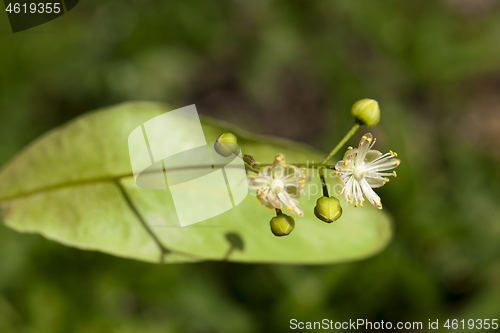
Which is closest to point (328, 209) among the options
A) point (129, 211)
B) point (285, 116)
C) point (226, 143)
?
point (226, 143)

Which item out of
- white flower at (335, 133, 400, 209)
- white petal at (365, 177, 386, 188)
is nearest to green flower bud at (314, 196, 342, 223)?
white flower at (335, 133, 400, 209)

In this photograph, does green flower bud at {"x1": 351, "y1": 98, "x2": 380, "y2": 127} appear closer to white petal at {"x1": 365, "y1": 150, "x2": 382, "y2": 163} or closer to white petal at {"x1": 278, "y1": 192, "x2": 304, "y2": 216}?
white petal at {"x1": 365, "y1": 150, "x2": 382, "y2": 163}

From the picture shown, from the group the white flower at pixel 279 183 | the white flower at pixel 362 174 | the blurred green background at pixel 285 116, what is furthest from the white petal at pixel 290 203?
the blurred green background at pixel 285 116

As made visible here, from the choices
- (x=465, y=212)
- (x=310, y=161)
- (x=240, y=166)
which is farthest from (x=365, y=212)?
(x=465, y=212)

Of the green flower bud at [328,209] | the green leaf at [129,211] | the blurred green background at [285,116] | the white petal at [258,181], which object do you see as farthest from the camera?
the blurred green background at [285,116]

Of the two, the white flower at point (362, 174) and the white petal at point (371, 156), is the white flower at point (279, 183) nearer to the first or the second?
the white flower at point (362, 174)

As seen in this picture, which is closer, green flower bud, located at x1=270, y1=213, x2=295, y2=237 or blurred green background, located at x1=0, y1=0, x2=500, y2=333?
green flower bud, located at x1=270, y1=213, x2=295, y2=237

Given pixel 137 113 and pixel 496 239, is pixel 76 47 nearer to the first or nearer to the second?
pixel 137 113
